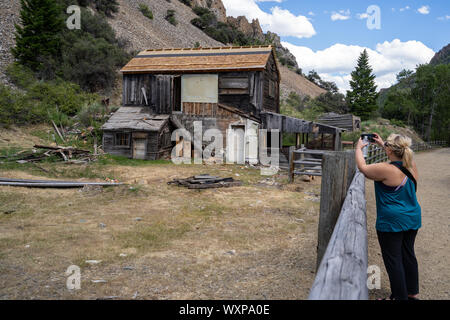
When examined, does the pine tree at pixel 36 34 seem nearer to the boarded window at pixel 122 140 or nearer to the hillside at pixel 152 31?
the hillside at pixel 152 31

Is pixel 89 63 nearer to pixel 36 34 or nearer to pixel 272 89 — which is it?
pixel 36 34

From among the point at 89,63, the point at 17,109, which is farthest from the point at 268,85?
the point at 89,63

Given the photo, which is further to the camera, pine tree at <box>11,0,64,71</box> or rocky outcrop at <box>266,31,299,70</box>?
rocky outcrop at <box>266,31,299,70</box>

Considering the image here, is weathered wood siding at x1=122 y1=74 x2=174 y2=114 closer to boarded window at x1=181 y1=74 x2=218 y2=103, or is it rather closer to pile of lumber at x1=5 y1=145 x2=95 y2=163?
boarded window at x1=181 y1=74 x2=218 y2=103

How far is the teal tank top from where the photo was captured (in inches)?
111

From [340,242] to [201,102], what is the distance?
15545 millimetres

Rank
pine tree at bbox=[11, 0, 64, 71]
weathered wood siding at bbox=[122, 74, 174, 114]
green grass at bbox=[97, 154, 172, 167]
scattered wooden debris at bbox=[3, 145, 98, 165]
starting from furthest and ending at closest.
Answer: pine tree at bbox=[11, 0, 64, 71] < weathered wood siding at bbox=[122, 74, 174, 114] < green grass at bbox=[97, 154, 172, 167] < scattered wooden debris at bbox=[3, 145, 98, 165]

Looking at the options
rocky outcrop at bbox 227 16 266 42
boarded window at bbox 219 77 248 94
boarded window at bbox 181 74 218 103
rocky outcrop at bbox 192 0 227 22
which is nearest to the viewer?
boarded window at bbox 219 77 248 94

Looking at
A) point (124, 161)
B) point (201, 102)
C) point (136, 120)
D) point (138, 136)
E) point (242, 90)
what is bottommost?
point (124, 161)

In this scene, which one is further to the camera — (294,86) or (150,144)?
(294,86)

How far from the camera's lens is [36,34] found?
22906mm

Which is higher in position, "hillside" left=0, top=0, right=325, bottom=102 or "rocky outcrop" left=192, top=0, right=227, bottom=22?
"rocky outcrop" left=192, top=0, right=227, bottom=22

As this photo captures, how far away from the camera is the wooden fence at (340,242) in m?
1.70

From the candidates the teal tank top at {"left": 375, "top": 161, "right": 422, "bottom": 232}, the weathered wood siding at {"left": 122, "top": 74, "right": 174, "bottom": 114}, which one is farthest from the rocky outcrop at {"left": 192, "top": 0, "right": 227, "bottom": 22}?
the teal tank top at {"left": 375, "top": 161, "right": 422, "bottom": 232}
